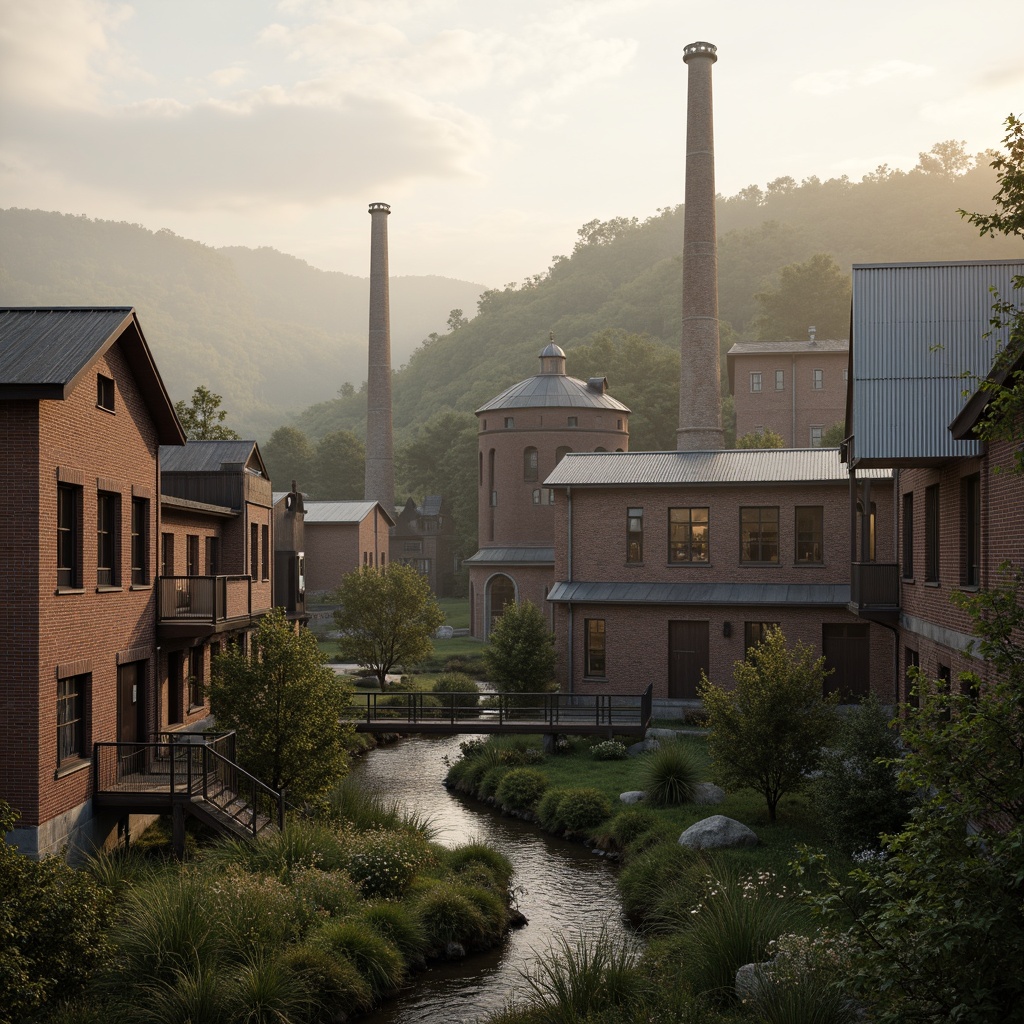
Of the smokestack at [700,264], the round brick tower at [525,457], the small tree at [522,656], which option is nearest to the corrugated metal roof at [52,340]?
the small tree at [522,656]

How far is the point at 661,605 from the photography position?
35.1 meters

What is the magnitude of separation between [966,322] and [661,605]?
16.4m

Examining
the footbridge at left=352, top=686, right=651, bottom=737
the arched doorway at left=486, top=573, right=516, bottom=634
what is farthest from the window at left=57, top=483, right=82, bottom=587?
the arched doorway at left=486, top=573, right=516, bottom=634

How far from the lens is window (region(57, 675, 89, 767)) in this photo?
59.7ft

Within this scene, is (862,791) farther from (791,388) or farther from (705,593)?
(791,388)

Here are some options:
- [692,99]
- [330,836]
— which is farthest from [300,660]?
[692,99]

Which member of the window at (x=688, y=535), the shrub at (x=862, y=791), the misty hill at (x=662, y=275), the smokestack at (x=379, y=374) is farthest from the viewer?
the misty hill at (x=662, y=275)

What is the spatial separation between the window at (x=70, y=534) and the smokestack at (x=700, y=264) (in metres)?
37.6

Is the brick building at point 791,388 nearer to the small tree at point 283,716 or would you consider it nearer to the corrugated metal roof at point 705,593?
the corrugated metal roof at point 705,593

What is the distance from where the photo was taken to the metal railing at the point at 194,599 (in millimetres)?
23531

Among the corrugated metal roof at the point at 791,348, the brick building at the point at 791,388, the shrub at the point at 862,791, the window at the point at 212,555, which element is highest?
the corrugated metal roof at the point at 791,348

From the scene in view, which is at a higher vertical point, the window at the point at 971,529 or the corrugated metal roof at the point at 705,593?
the window at the point at 971,529

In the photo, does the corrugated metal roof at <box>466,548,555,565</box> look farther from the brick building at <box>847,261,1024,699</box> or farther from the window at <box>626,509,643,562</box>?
the brick building at <box>847,261,1024,699</box>

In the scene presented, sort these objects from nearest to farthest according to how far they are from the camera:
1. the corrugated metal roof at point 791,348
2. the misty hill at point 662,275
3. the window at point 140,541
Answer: the window at point 140,541
the corrugated metal roof at point 791,348
the misty hill at point 662,275
